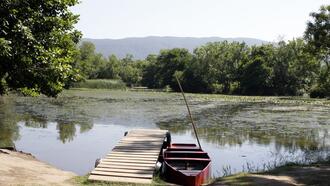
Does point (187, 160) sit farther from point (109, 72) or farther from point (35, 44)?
point (109, 72)

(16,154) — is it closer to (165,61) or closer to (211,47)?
(211,47)

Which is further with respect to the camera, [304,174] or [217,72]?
[217,72]

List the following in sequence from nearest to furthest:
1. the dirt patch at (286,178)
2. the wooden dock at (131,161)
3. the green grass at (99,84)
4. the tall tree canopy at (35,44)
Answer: the dirt patch at (286,178), the wooden dock at (131,161), the tall tree canopy at (35,44), the green grass at (99,84)

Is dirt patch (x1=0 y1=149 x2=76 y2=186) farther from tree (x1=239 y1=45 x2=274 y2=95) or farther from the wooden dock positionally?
tree (x1=239 y1=45 x2=274 y2=95)

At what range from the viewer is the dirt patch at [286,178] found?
13062mm

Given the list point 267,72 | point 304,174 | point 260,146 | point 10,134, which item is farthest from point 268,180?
point 267,72

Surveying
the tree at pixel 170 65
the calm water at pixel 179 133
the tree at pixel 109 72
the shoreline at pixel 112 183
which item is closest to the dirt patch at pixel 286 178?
the shoreline at pixel 112 183

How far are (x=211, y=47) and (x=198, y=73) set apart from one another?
903 cm

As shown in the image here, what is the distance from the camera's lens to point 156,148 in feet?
64.8

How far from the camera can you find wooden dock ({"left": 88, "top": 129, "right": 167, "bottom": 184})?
588 inches

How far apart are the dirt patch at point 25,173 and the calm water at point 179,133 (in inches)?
112

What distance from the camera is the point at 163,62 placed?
125875 millimetres

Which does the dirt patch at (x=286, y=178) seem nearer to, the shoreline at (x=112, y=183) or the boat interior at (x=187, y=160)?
the shoreline at (x=112, y=183)

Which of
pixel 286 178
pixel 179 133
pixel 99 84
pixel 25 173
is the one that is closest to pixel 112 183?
pixel 25 173
